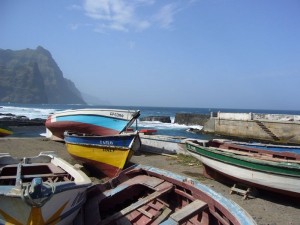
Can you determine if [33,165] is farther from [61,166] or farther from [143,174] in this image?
[143,174]

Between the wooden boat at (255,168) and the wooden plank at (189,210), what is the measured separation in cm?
311

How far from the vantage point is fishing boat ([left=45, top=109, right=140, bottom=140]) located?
13.5 metres

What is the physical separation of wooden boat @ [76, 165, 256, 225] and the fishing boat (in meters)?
5.62

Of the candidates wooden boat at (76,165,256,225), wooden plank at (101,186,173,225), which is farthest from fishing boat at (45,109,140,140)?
wooden plank at (101,186,173,225)

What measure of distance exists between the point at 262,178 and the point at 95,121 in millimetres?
8912

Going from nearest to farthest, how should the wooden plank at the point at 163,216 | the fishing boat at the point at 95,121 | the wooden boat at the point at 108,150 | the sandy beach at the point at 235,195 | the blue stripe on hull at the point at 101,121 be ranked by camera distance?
the wooden plank at the point at 163,216 → the sandy beach at the point at 235,195 → the wooden boat at the point at 108,150 → the fishing boat at the point at 95,121 → the blue stripe on hull at the point at 101,121

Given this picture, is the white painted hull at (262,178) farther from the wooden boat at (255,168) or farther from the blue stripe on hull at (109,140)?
the blue stripe on hull at (109,140)

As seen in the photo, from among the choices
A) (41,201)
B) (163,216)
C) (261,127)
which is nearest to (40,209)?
(41,201)

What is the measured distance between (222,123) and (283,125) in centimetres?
815

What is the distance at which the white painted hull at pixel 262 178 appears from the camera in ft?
25.8

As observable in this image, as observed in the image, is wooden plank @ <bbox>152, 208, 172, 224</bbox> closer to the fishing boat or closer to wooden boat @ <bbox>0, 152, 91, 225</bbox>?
wooden boat @ <bbox>0, 152, 91, 225</bbox>

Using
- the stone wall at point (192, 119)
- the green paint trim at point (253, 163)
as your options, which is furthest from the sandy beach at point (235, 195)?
the stone wall at point (192, 119)

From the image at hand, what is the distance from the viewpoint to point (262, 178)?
27.5 feet

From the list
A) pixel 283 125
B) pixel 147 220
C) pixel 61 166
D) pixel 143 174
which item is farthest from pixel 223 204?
pixel 283 125
